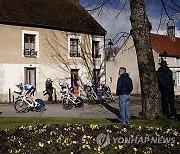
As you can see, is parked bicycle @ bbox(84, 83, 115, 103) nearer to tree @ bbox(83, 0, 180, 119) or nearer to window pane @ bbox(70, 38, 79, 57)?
window pane @ bbox(70, 38, 79, 57)

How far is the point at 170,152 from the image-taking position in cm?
611

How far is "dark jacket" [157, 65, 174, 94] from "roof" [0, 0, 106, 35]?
1341 cm

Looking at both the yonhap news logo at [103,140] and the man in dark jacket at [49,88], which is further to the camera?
the man in dark jacket at [49,88]

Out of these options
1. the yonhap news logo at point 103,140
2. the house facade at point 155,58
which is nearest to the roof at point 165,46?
the house facade at point 155,58

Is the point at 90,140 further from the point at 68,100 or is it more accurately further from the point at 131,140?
the point at 68,100

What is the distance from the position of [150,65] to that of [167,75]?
103 centimetres

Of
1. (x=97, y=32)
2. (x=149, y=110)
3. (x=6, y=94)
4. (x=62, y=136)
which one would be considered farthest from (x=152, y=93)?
(x=97, y=32)

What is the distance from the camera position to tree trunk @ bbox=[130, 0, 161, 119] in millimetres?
11016

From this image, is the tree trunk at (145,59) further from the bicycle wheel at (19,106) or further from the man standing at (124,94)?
the bicycle wheel at (19,106)

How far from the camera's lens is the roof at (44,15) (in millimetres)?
25844

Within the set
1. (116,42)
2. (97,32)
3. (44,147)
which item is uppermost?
(97,32)

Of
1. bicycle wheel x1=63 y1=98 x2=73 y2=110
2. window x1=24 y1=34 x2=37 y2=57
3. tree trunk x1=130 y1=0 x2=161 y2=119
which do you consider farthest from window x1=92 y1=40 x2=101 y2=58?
tree trunk x1=130 y1=0 x2=161 y2=119

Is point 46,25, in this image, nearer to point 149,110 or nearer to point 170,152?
point 149,110

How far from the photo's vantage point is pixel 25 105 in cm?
1748
